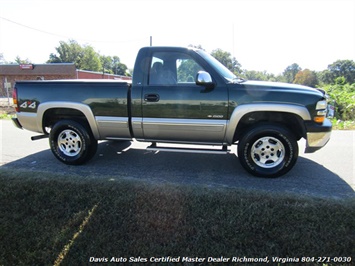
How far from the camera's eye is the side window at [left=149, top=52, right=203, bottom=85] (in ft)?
14.0

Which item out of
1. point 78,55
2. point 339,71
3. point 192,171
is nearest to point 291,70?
point 339,71

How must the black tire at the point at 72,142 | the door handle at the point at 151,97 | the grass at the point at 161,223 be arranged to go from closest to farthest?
1. the grass at the point at 161,223
2. the door handle at the point at 151,97
3. the black tire at the point at 72,142

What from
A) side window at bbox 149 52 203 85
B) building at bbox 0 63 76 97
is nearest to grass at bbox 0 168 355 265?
side window at bbox 149 52 203 85

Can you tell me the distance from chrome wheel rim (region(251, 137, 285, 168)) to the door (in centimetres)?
58

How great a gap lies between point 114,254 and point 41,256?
28.7 inches

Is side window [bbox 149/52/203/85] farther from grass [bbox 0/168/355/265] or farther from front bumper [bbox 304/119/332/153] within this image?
front bumper [bbox 304/119/332/153]

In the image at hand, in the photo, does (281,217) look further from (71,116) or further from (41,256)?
(71,116)

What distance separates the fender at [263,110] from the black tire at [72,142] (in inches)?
99.5

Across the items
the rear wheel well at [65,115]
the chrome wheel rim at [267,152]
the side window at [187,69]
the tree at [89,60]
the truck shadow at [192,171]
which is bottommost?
the truck shadow at [192,171]

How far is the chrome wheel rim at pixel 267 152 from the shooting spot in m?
4.07

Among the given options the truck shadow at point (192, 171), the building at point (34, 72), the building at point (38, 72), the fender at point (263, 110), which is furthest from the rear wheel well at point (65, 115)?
the building at point (34, 72)

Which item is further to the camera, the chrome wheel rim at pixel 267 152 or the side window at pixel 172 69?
the side window at pixel 172 69

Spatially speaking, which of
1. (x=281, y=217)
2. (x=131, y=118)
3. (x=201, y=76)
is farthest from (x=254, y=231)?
(x=131, y=118)

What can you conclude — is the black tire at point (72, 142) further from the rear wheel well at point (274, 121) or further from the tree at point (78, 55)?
the tree at point (78, 55)
